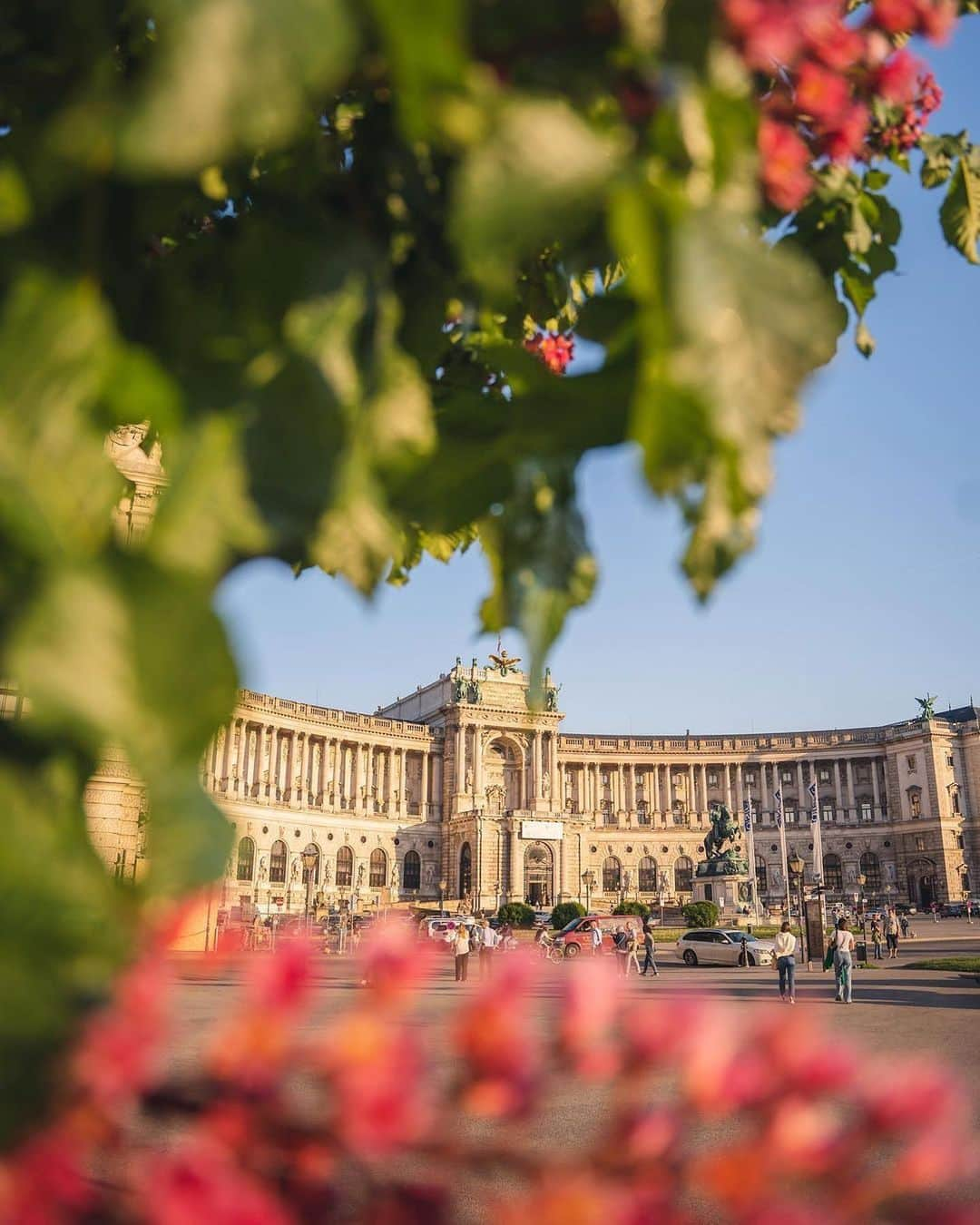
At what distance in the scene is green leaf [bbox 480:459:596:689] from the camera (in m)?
1.60

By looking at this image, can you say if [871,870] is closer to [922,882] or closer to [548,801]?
[922,882]

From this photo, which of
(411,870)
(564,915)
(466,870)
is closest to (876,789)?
(466,870)

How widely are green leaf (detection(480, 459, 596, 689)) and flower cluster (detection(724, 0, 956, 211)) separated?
0.55m

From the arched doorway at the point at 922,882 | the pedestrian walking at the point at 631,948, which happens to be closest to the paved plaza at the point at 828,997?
the pedestrian walking at the point at 631,948

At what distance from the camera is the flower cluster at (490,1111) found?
2.64 feet

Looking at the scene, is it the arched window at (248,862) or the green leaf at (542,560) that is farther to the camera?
the arched window at (248,862)

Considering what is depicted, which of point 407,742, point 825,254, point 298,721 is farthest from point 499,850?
point 825,254

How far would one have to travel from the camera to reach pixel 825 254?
2.31 metres

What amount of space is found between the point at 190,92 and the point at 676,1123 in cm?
95

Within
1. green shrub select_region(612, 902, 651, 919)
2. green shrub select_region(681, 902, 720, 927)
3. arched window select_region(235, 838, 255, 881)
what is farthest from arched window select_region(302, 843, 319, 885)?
green shrub select_region(681, 902, 720, 927)

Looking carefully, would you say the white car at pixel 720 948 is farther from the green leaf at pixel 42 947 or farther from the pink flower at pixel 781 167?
the green leaf at pixel 42 947

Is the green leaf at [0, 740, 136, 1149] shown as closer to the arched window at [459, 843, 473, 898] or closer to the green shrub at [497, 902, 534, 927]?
the green shrub at [497, 902, 534, 927]

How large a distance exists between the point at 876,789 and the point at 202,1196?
98.6 metres

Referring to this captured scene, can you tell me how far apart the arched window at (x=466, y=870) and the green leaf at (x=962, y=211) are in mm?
78215
